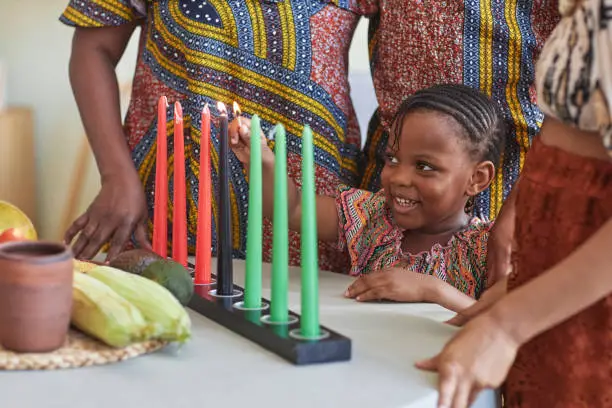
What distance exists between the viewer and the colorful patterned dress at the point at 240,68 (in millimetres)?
1700

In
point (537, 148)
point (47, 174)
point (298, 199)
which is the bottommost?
point (47, 174)

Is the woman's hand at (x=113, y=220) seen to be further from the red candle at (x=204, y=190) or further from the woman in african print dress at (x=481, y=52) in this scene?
the woman in african print dress at (x=481, y=52)

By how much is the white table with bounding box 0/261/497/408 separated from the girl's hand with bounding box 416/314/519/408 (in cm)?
2

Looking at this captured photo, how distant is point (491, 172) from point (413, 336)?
64cm

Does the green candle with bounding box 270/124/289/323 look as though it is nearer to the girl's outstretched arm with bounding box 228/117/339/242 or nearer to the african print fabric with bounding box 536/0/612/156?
the african print fabric with bounding box 536/0/612/156

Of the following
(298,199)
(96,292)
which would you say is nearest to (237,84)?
(298,199)

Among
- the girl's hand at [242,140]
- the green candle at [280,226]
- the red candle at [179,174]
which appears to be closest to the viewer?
the green candle at [280,226]

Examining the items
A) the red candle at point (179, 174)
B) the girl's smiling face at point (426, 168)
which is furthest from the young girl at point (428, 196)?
the red candle at point (179, 174)

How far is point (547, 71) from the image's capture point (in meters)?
0.99

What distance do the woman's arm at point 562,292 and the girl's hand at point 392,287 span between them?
34cm

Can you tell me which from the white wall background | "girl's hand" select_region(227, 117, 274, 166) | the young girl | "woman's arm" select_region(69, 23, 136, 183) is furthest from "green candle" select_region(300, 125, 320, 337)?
the white wall background

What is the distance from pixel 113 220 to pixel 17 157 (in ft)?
5.80

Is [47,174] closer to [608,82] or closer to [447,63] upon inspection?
[447,63]

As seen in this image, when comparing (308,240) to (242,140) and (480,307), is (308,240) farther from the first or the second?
(242,140)
